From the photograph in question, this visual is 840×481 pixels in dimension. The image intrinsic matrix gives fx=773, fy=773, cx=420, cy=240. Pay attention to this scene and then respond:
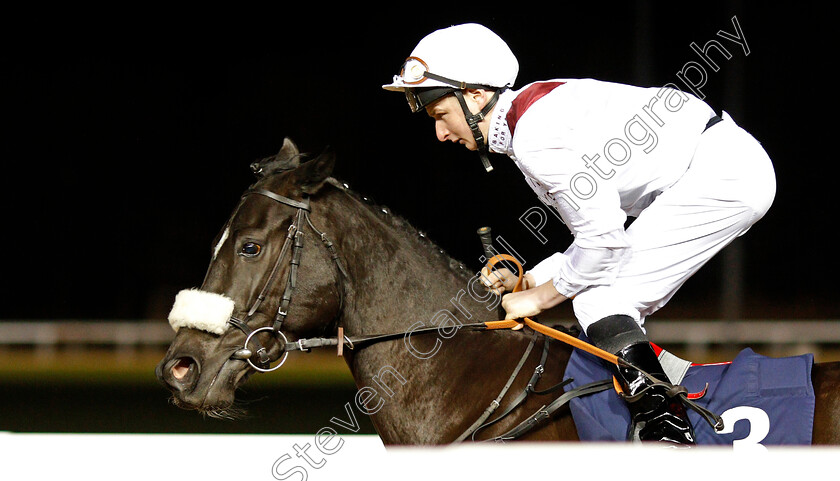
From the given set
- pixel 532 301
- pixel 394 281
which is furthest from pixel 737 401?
pixel 394 281

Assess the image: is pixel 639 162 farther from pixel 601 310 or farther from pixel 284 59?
pixel 284 59

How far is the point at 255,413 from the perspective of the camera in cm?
713

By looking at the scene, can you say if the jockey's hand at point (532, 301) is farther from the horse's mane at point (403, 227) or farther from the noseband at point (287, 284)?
the noseband at point (287, 284)

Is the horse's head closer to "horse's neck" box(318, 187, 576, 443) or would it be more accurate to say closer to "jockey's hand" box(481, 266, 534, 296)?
"horse's neck" box(318, 187, 576, 443)

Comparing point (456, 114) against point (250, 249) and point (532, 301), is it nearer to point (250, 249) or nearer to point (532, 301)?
point (532, 301)

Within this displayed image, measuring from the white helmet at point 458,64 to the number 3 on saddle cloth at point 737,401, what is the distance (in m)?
0.91

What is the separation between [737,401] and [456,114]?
3.84 feet

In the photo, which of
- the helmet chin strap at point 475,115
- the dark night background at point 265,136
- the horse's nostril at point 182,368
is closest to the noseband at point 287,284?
the horse's nostril at point 182,368

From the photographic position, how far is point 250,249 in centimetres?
243

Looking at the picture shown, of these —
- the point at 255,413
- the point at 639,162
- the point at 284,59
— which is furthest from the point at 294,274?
the point at 284,59

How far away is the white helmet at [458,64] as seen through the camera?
231 cm

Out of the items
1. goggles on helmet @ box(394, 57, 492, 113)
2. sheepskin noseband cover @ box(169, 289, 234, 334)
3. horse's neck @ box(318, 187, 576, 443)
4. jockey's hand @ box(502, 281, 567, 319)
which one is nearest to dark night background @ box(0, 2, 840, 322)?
horse's neck @ box(318, 187, 576, 443)

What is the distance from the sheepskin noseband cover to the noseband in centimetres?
4

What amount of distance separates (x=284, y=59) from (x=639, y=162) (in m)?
11.4
